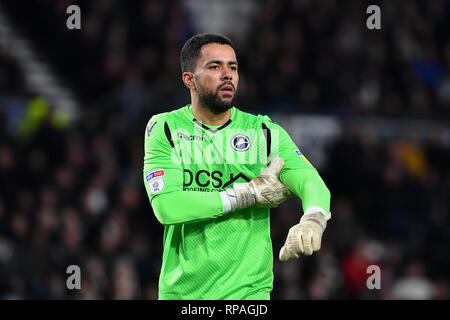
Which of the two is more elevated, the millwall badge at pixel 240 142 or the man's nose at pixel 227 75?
the man's nose at pixel 227 75

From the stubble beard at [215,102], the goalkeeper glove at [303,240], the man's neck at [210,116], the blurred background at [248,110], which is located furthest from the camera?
the blurred background at [248,110]

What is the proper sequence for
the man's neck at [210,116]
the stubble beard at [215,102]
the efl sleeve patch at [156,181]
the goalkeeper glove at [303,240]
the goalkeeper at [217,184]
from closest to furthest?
the goalkeeper glove at [303,240] < the goalkeeper at [217,184] < the efl sleeve patch at [156,181] < the stubble beard at [215,102] < the man's neck at [210,116]

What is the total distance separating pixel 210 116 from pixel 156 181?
1.90 feet

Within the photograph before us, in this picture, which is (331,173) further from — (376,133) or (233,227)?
(233,227)

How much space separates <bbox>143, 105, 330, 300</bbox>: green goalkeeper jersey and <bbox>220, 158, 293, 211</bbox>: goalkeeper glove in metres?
0.07

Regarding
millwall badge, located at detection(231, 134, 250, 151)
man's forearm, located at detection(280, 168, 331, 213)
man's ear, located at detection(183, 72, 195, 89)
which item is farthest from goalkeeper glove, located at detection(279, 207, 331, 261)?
man's ear, located at detection(183, 72, 195, 89)

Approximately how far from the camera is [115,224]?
11.0 metres

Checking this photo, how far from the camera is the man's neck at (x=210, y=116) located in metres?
5.30

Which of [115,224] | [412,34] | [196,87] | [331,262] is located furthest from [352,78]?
[196,87]

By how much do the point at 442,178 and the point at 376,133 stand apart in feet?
4.43

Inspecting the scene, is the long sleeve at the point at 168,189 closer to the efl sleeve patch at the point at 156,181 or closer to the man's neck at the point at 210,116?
the efl sleeve patch at the point at 156,181

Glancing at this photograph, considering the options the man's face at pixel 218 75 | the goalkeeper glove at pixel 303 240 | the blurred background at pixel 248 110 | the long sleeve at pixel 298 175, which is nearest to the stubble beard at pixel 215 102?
the man's face at pixel 218 75

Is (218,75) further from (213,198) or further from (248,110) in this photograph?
Result: (248,110)

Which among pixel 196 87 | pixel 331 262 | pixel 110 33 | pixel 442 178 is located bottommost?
pixel 331 262
